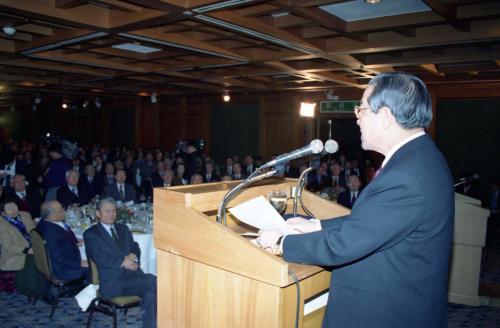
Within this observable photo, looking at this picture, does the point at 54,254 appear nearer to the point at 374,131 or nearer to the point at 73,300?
the point at 73,300

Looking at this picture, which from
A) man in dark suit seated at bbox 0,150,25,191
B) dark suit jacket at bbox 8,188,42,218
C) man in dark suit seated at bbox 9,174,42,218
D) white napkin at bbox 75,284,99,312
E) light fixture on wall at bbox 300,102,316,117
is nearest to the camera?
white napkin at bbox 75,284,99,312

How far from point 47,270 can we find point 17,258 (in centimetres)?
88

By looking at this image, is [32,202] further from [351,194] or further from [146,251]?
[351,194]

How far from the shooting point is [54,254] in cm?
394

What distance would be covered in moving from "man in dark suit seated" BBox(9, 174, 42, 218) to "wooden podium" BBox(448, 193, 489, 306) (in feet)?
20.1

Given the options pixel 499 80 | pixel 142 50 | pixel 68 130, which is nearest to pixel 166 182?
pixel 142 50

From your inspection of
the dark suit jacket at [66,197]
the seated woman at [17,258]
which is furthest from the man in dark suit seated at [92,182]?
the seated woman at [17,258]

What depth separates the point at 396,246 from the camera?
124 centimetres

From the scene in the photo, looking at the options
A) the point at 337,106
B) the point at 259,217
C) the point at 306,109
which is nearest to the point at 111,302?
the point at 259,217

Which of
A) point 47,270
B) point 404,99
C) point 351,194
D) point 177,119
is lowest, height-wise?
point 47,270

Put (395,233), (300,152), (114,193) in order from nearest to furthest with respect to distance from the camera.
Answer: (395,233), (300,152), (114,193)

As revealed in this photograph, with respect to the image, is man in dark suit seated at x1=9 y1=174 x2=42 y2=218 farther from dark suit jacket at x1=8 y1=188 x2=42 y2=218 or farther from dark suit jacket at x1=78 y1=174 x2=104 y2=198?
dark suit jacket at x1=78 y1=174 x2=104 y2=198

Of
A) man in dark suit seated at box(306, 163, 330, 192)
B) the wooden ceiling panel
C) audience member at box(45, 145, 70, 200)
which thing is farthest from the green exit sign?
audience member at box(45, 145, 70, 200)

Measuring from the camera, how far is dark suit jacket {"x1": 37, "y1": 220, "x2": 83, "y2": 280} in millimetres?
3914
